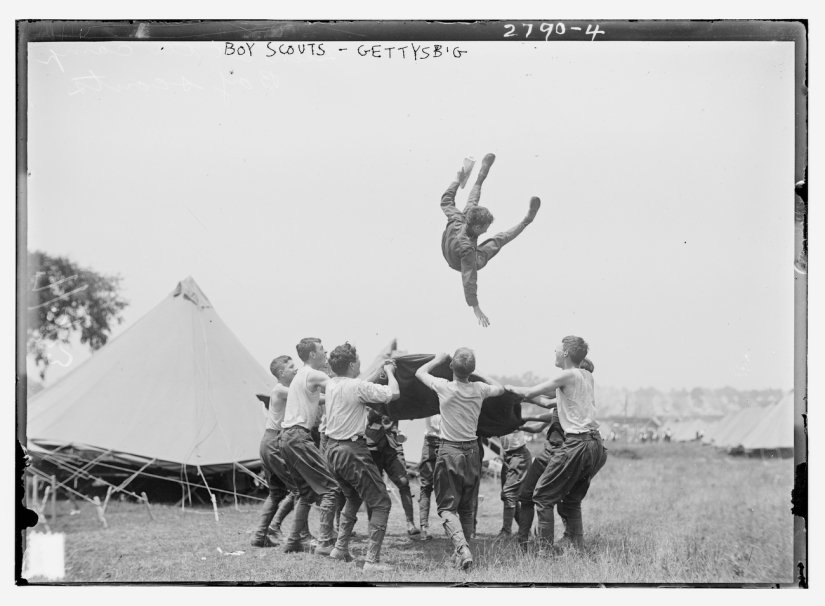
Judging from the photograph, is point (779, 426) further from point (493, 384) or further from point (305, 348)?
point (305, 348)

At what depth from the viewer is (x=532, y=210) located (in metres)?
7.18

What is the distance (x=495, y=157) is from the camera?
712 centimetres

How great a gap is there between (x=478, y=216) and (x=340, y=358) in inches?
69.4

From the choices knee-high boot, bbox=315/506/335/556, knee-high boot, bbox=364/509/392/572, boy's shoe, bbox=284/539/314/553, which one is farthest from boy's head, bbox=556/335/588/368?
boy's shoe, bbox=284/539/314/553

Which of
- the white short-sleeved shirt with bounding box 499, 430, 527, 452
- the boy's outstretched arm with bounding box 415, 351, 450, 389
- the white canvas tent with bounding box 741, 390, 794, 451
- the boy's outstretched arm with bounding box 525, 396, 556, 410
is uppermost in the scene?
the boy's outstretched arm with bounding box 415, 351, 450, 389

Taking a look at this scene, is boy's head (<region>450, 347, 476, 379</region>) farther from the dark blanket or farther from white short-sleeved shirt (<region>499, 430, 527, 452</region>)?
white short-sleeved shirt (<region>499, 430, 527, 452</region>)

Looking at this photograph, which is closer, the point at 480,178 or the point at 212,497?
the point at 480,178

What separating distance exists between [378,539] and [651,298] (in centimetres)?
303

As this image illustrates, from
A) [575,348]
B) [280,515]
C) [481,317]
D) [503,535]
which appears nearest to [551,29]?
[481,317]

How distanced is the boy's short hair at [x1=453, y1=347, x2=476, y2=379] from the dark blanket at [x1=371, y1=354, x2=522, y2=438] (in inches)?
9.1

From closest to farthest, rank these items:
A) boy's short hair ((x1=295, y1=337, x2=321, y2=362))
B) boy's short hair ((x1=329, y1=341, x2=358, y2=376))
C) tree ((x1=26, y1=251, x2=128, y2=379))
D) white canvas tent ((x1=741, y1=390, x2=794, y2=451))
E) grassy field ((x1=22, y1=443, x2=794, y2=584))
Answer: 1. grassy field ((x1=22, y1=443, x2=794, y2=584))
2. boy's short hair ((x1=329, y1=341, x2=358, y2=376))
3. boy's short hair ((x1=295, y1=337, x2=321, y2=362))
4. white canvas tent ((x1=741, y1=390, x2=794, y2=451))
5. tree ((x1=26, y1=251, x2=128, y2=379))

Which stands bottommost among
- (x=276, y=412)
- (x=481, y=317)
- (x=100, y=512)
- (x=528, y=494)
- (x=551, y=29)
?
(x=100, y=512)

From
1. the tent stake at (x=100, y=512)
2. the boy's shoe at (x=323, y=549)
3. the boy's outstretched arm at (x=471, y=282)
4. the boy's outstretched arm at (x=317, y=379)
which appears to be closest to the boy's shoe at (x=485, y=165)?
the boy's outstretched arm at (x=471, y=282)

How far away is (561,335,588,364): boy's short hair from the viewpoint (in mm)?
6531
